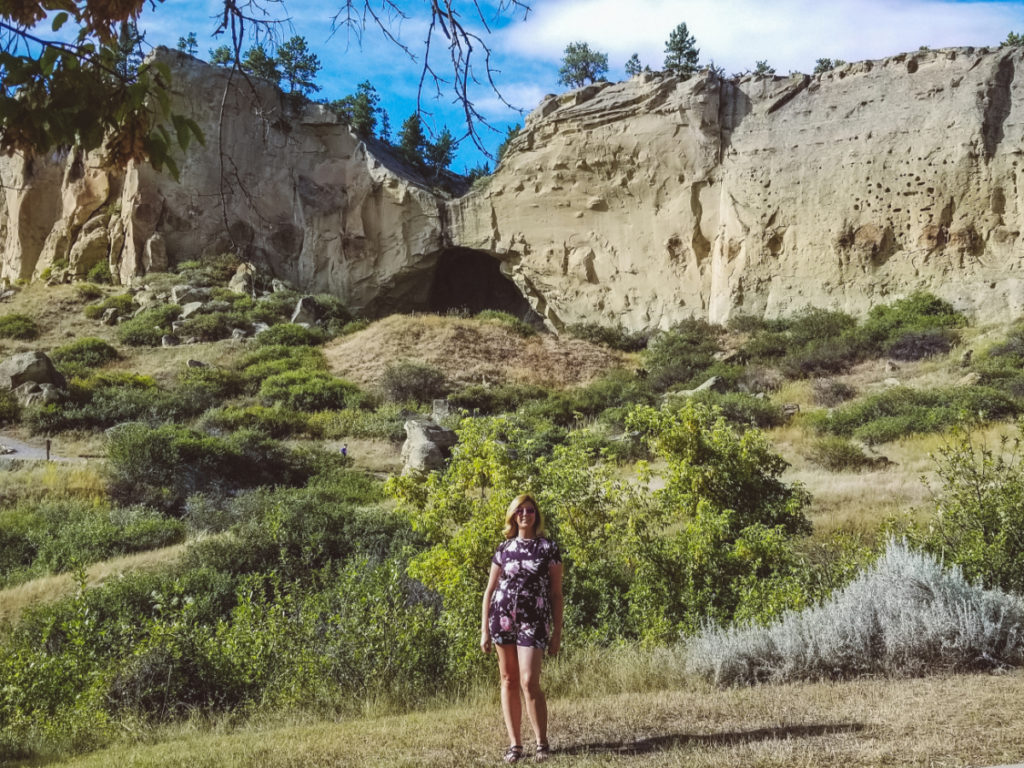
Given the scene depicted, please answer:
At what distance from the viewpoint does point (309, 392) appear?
76.8 feet

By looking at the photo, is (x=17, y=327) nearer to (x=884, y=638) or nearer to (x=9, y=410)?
(x=9, y=410)

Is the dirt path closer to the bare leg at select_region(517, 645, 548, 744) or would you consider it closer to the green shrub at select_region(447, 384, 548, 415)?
the green shrub at select_region(447, 384, 548, 415)

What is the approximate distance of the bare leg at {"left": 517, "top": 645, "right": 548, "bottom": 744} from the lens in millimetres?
4242

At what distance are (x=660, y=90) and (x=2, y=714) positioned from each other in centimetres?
2827

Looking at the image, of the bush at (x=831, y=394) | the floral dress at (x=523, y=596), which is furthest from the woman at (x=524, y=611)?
the bush at (x=831, y=394)

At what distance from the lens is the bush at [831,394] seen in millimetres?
20484

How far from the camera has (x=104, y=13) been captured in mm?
2521

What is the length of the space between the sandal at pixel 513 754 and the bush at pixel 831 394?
693 inches

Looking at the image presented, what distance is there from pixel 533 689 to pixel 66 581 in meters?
7.82

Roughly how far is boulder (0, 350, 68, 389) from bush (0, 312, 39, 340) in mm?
8394

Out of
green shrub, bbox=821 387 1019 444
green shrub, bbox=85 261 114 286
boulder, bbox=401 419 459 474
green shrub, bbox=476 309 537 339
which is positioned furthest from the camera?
green shrub, bbox=85 261 114 286

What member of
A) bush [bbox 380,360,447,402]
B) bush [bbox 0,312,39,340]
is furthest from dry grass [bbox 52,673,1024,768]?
bush [bbox 0,312,39,340]

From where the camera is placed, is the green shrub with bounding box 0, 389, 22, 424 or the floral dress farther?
the green shrub with bounding box 0, 389, 22, 424

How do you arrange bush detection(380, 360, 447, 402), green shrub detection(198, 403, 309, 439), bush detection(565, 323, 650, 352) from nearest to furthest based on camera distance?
1. green shrub detection(198, 403, 309, 439)
2. bush detection(380, 360, 447, 402)
3. bush detection(565, 323, 650, 352)
